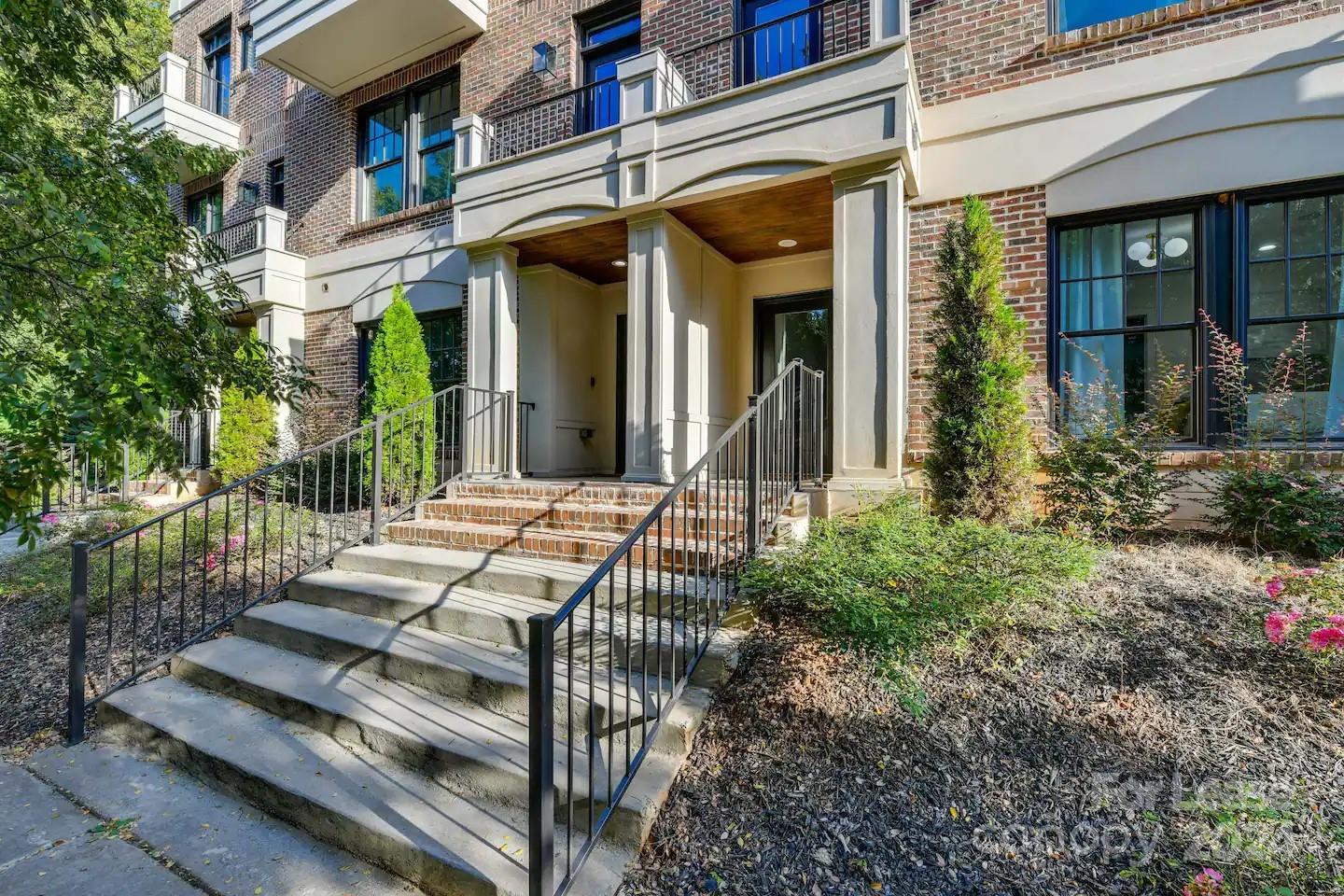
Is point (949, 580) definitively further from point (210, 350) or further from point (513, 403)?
point (513, 403)

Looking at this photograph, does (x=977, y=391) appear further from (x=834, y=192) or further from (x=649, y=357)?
(x=649, y=357)

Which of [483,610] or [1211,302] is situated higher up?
[1211,302]

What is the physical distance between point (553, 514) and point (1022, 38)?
5493 millimetres

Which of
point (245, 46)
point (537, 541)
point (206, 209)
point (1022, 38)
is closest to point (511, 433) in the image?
point (537, 541)

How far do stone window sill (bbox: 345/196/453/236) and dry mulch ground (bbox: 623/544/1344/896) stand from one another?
23.8 feet

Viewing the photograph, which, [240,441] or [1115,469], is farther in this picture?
[240,441]

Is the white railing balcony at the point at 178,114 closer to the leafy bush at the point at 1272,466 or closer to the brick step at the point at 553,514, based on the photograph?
the brick step at the point at 553,514

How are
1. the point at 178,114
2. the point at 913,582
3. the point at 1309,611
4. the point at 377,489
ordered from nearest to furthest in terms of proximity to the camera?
the point at 1309,611 < the point at 913,582 < the point at 377,489 < the point at 178,114

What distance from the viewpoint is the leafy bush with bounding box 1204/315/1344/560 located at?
3.74 m

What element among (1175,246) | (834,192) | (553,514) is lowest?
(553,514)

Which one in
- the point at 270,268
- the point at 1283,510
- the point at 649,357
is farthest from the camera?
the point at 270,268

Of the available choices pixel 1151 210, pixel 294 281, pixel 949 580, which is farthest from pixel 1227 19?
pixel 294 281

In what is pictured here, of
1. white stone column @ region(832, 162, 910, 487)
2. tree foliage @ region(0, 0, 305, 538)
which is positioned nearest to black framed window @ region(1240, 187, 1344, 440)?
white stone column @ region(832, 162, 910, 487)

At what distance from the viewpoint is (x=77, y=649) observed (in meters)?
3.31
